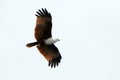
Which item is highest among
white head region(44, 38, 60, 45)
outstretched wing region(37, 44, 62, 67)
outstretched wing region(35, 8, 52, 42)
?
outstretched wing region(35, 8, 52, 42)

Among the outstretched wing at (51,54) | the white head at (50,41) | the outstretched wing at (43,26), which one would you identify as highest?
the outstretched wing at (43,26)

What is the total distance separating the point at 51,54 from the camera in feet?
70.2

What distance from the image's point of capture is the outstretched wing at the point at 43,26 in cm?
2003

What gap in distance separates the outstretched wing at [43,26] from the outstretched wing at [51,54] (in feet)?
2.46

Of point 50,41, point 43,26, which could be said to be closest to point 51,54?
point 50,41

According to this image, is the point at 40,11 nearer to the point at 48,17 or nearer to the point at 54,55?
the point at 48,17

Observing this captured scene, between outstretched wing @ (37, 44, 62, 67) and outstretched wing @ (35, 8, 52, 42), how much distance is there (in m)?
0.75

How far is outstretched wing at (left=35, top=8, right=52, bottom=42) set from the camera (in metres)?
20.0

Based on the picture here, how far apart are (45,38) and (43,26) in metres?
0.68

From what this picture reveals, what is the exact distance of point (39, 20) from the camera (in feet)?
67.7

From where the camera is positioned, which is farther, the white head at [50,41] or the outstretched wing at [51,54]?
the outstretched wing at [51,54]

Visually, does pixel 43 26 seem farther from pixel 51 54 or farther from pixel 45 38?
pixel 51 54

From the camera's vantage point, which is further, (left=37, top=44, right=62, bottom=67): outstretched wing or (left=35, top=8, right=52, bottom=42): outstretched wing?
(left=37, top=44, right=62, bottom=67): outstretched wing

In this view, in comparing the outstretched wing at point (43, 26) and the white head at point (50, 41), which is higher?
the outstretched wing at point (43, 26)
